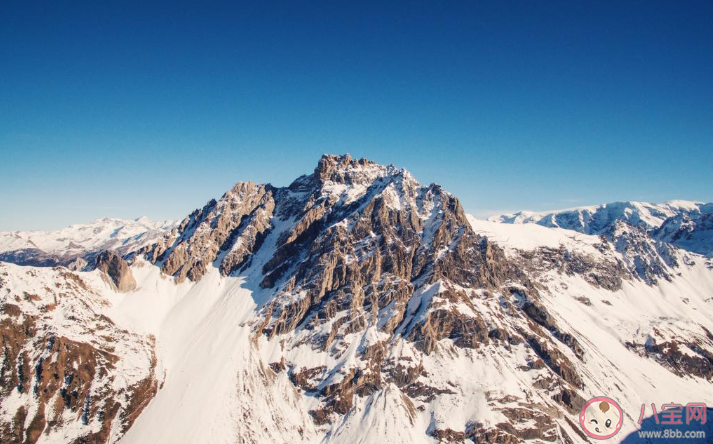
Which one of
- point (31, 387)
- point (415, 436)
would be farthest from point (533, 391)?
point (31, 387)

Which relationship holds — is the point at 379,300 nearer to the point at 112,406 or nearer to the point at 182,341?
the point at 182,341

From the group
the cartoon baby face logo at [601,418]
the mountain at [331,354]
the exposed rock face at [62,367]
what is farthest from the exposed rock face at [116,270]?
the cartoon baby face logo at [601,418]

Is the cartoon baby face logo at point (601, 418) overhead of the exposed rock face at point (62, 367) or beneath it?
overhead

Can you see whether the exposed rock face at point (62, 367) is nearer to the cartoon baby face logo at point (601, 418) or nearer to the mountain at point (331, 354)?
the mountain at point (331, 354)

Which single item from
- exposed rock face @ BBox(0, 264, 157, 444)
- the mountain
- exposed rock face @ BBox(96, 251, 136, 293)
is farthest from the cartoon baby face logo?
exposed rock face @ BBox(96, 251, 136, 293)

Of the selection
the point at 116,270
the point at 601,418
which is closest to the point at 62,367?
the point at 116,270
